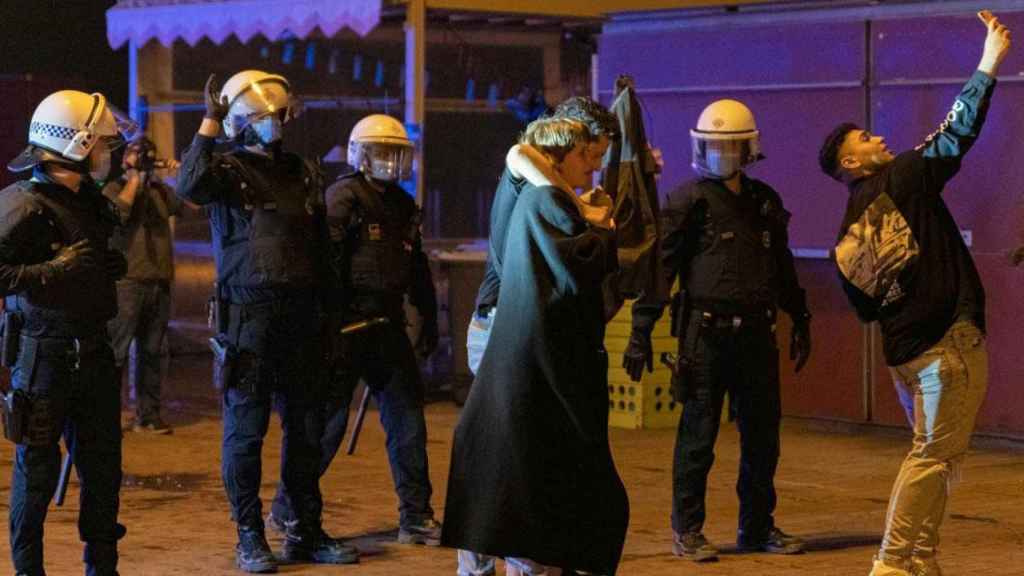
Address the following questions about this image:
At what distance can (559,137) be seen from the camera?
7.18 meters

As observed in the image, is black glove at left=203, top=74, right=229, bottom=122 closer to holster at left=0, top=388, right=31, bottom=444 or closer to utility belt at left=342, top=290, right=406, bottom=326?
utility belt at left=342, top=290, right=406, bottom=326

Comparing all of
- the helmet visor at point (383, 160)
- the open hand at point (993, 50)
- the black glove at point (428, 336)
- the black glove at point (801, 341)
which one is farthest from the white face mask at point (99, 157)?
the open hand at point (993, 50)

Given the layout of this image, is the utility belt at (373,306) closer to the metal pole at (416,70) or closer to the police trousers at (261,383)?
the police trousers at (261,383)

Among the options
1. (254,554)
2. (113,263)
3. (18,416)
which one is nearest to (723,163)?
(254,554)

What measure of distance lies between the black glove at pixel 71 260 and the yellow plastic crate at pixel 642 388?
6568 mm

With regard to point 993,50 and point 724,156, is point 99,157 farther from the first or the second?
point 993,50

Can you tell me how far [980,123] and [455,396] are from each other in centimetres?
765

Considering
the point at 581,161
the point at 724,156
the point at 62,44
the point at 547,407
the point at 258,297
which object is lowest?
the point at 547,407

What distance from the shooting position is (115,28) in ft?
56.3

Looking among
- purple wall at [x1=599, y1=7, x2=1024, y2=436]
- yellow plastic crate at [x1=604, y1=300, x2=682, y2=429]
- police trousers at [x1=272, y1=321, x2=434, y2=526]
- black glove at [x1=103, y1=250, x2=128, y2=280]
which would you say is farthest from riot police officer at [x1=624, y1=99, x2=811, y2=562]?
yellow plastic crate at [x1=604, y1=300, x2=682, y2=429]

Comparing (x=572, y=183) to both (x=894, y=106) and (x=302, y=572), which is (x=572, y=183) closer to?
(x=302, y=572)

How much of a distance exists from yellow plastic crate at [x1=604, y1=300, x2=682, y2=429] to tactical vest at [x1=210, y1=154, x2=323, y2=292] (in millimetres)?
5360

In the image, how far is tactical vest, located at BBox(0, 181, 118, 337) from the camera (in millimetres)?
7824

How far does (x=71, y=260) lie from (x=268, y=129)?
1.40 metres
